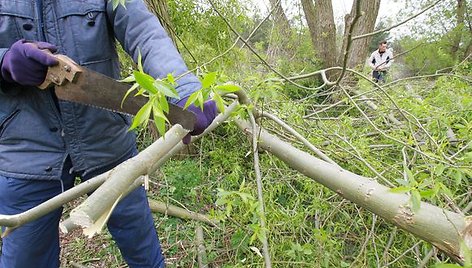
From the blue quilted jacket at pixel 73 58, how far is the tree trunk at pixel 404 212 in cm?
62

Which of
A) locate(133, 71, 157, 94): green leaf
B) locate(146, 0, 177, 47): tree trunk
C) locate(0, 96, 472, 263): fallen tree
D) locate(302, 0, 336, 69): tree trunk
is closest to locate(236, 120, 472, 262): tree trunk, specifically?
locate(0, 96, 472, 263): fallen tree

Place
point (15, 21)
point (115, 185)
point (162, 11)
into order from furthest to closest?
point (162, 11) → point (15, 21) → point (115, 185)

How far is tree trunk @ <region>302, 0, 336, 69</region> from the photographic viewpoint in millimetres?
6781

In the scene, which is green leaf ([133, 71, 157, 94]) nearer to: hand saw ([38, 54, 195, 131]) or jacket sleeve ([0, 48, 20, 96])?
hand saw ([38, 54, 195, 131])

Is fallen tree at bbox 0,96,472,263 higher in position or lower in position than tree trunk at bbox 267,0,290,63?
higher

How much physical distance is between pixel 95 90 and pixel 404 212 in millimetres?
1029

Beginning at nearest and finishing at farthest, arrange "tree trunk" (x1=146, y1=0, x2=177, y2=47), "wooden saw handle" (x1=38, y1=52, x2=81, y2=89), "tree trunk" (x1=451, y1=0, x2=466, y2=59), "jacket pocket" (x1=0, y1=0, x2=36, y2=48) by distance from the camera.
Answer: "wooden saw handle" (x1=38, y1=52, x2=81, y2=89) → "jacket pocket" (x1=0, y1=0, x2=36, y2=48) → "tree trunk" (x1=146, y1=0, x2=177, y2=47) → "tree trunk" (x1=451, y1=0, x2=466, y2=59)

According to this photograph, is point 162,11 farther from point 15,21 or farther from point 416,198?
point 416,198

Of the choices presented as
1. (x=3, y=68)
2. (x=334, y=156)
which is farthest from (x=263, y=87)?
(x=3, y=68)

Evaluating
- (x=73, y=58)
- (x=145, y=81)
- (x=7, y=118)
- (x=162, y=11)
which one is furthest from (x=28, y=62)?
(x=162, y=11)

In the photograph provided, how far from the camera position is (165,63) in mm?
1423

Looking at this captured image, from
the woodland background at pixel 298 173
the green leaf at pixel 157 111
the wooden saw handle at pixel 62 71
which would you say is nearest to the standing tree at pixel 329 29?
the woodland background at pixel 298 173

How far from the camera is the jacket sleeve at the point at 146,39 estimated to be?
56.1 inches

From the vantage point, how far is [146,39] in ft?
4.85
